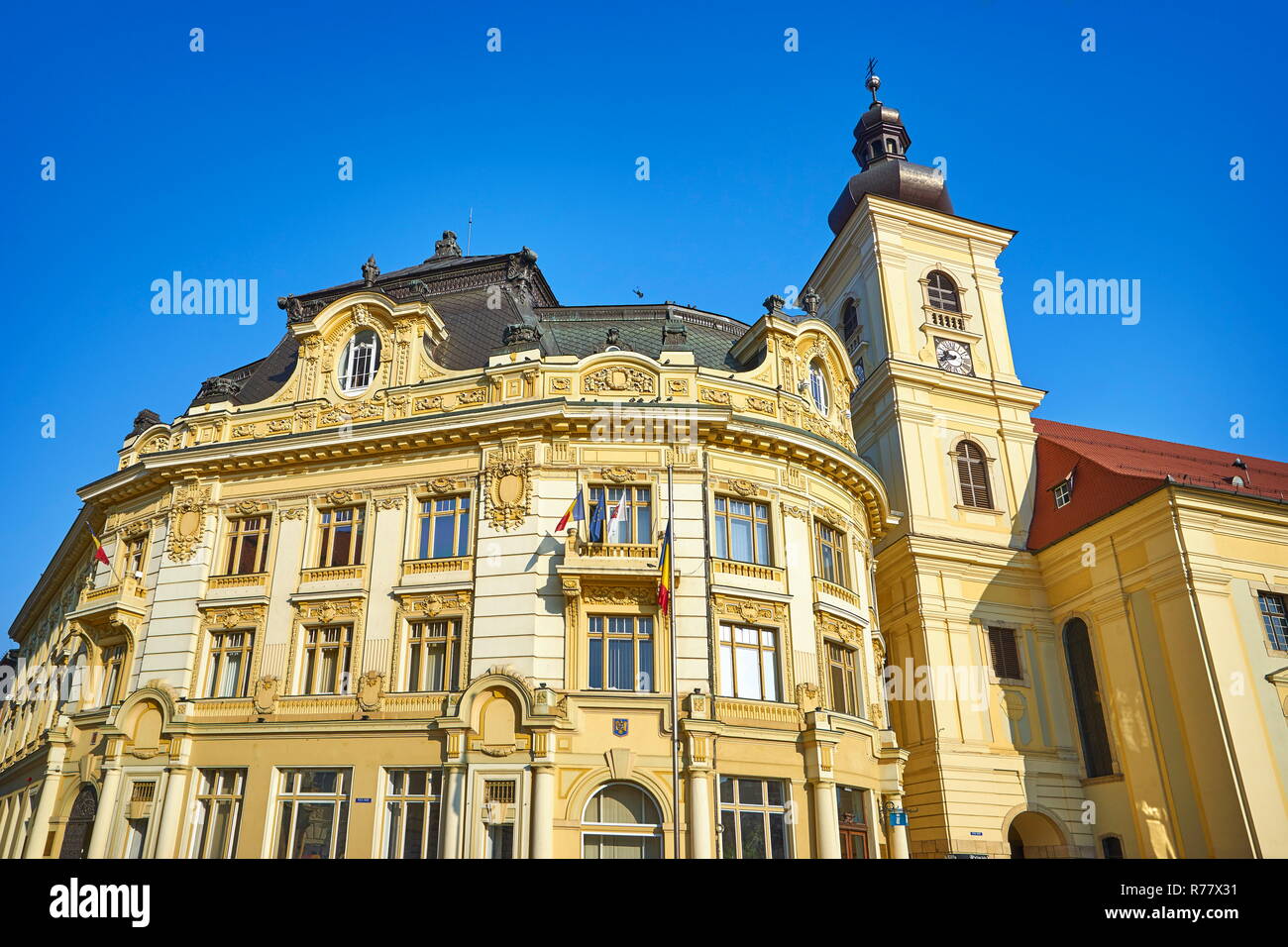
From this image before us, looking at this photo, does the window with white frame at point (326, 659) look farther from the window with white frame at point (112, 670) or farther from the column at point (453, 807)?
the window with white frame at point (112, 670)

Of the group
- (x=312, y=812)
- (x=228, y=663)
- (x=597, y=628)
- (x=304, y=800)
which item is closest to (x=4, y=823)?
(x=228, y=663)

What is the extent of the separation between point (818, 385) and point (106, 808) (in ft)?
82.6

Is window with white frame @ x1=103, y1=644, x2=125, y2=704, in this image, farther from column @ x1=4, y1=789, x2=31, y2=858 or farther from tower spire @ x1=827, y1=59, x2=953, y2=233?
tower spire @ x1=827, y1=59, x2=953, y2=233

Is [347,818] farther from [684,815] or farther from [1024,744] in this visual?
[1024,744]

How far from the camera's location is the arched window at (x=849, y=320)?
47.2 meters

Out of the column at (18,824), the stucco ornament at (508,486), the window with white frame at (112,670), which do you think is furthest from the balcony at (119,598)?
the stucco ornament at (508,486)

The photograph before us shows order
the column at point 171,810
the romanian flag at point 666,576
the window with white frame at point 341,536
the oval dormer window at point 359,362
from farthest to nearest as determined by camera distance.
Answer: the oval dormer window at point 359,362 < the window with white frame at point 341,536 < the column at point 171,810 < the romanian flag at point 666,576

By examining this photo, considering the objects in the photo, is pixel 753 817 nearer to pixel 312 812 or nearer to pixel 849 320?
pixel 312 812

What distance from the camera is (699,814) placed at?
75.8 feet

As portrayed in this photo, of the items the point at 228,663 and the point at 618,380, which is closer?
the point at 228,663

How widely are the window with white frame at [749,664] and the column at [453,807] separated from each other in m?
7.26
